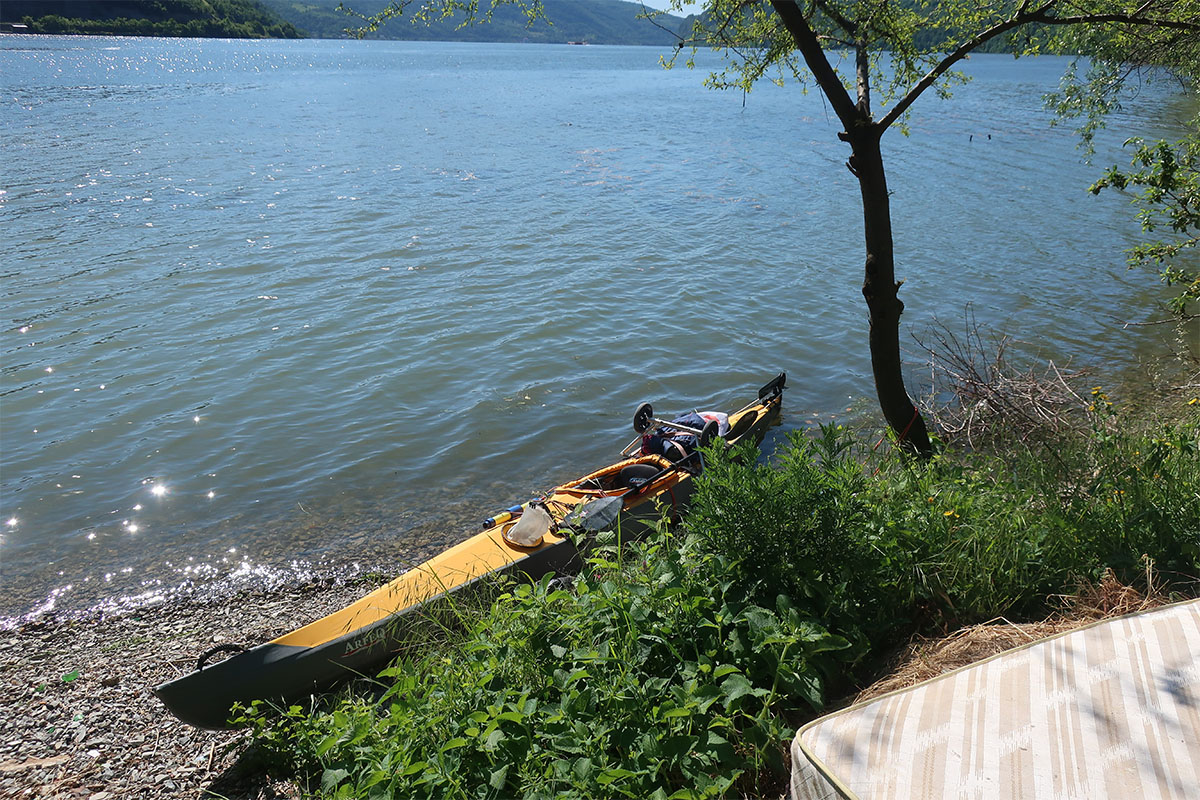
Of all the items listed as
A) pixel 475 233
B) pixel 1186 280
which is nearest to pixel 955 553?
pixel 1186 280

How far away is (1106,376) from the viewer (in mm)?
12148

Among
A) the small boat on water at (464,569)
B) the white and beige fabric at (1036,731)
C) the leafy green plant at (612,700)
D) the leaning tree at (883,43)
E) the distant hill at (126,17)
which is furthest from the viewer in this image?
the distant hill at (126,17)

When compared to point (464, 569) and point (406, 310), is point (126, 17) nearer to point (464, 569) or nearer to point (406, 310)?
point (406, 310)

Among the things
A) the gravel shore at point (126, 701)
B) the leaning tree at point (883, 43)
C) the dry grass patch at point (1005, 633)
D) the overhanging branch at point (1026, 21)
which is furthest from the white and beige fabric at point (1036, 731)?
the overhanging branch at point (1026, 21)

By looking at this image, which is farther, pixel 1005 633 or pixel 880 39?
pixel 880 39

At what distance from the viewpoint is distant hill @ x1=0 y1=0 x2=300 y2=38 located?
110500 millimetres

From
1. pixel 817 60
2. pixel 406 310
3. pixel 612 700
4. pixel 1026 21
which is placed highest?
pixel 1026 21

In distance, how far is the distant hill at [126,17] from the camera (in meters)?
110

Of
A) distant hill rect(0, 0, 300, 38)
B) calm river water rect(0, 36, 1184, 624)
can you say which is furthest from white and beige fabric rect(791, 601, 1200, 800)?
distant hill rect(0, 0, 300, 38)

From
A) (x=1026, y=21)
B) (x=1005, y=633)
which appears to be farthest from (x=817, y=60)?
(x=1005, y=633)

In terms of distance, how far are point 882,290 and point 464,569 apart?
181 inches

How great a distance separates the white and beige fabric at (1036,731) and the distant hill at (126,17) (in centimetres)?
13997

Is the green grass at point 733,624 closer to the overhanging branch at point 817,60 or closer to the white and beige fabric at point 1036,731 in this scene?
the white and beige fabric at point 1036,731

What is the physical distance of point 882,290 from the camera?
22.8 ft
